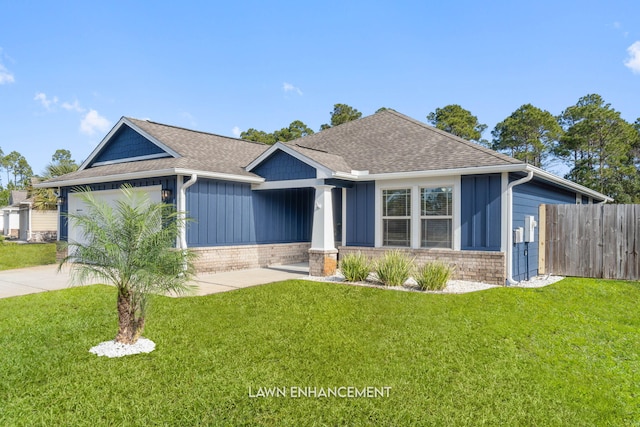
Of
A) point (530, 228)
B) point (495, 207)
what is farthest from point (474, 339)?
point (530, 228)

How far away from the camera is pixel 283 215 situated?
A: 45.7 ft

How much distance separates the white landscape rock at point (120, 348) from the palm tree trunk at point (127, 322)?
66 mm

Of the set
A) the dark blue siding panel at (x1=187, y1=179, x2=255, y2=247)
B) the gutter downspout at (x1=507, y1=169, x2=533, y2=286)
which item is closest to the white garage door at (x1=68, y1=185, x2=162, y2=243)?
the dark blue siding panel at (x1=187, y1=179, x2=255, y2=247)

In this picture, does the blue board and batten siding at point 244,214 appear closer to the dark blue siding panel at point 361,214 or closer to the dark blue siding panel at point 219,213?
the dark blue siding panel at point 219,213

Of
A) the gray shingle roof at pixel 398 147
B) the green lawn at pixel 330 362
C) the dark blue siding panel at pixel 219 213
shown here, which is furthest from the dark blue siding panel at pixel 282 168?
the green lawn at pixel 330 362

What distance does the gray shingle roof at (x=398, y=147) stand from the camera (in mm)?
10455

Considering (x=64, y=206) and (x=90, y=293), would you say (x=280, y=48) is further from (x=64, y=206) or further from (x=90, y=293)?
(x=90, y=293)

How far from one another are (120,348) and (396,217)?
310 inches

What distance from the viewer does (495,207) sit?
31.8 feet

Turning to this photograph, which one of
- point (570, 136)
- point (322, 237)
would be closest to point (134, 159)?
point (322, 237)

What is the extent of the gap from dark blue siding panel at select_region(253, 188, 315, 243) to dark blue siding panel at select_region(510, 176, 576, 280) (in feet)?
23.0

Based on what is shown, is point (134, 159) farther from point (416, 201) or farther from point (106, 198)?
point (416, 201)

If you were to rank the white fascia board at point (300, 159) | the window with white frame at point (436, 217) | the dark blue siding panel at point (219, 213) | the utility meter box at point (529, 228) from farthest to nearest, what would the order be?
the dark blue siding panel at point (219, 213) < the white fascia board at point (300, 159) < the utility meter box at point (529, 228) < the window with white frame at point (436, 217)

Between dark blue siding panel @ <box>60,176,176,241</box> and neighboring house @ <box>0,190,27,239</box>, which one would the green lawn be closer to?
dark blue siding panel @ <box>60,176,176,241</box>
